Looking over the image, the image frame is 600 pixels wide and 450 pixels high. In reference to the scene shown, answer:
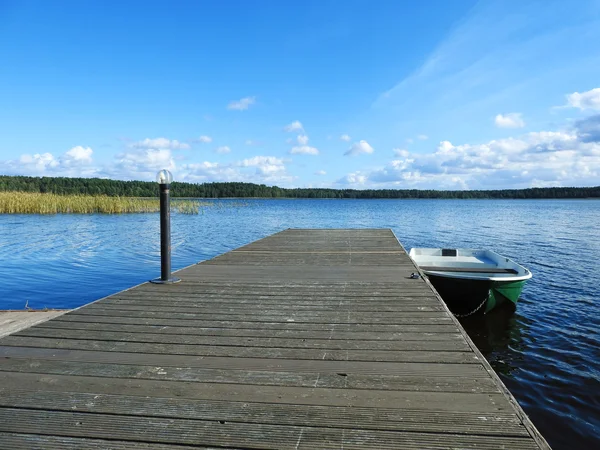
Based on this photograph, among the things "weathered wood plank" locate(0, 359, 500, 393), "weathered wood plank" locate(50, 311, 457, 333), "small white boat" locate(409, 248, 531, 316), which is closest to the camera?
"weathered wood plank" locate(0, 359, 500, 393)

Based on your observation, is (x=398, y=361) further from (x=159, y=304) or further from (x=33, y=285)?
(x=33, y=285)

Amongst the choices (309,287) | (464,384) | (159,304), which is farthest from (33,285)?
(464,384)

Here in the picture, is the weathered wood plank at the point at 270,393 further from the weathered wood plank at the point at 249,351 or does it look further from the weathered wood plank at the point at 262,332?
the weathered wood plank at the point at 262,332

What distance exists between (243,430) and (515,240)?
2136 centimetres

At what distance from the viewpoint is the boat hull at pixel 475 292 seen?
726 cm

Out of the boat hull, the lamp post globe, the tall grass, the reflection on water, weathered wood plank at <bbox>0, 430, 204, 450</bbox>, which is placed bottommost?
the reflection on water

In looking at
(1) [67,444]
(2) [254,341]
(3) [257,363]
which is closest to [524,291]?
(2) [254,341]

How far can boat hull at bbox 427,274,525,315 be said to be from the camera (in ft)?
23.8

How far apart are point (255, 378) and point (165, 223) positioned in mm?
3215

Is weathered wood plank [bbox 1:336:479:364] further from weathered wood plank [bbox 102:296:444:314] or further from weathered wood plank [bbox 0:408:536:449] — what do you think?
weathered wood plank [bbox 102:296:444:314]

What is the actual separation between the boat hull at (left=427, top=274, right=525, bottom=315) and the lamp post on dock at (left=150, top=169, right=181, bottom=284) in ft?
15.6

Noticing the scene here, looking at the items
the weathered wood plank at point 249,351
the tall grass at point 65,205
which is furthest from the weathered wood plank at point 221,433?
the tall grass at point 65,205

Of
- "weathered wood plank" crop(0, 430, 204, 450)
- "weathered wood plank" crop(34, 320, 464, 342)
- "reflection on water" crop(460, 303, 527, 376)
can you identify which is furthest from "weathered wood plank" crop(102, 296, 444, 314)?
"reflection on water" crop(460, 303, 527, 376)

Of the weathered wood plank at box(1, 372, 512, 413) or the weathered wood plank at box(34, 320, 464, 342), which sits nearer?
the weathered wood plank at box(1, 372, 512, 413)
